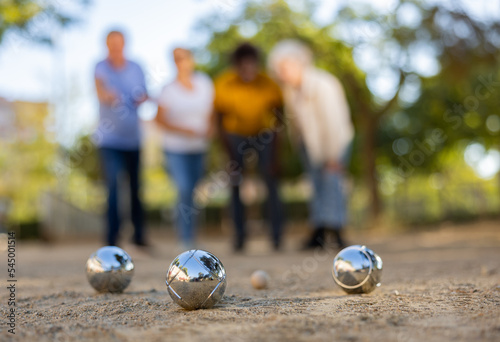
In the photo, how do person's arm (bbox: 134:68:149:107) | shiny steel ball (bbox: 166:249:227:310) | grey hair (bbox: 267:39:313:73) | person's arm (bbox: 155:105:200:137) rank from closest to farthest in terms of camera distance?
1. shiny steel ball (bbox: 166:249:227:310)
2. person's arm (bbox: 134:68:149:107)
3. person's arm (bbox: 155:105:200:137)
4. grey hair (bbox: 267:39:313:73)

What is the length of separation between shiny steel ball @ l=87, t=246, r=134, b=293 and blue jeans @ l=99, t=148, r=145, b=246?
96.2 inches

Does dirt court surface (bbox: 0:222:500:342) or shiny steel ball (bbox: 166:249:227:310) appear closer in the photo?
dirt court surface (bbox: 0:222:500:342)

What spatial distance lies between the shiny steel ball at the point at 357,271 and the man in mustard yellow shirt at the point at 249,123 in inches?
128

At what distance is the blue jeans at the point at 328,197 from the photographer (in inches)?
230

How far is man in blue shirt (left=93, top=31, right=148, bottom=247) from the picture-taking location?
536cm

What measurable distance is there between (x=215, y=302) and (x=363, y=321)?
70 centimetres

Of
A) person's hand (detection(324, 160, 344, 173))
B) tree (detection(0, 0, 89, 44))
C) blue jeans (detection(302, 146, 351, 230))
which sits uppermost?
tree (detection(0, 0, 89, 44))

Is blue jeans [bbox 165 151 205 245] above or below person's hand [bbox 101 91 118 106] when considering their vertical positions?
below

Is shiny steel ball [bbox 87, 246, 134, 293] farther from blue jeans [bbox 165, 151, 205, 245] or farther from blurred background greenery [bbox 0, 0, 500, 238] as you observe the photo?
blurred background greenery [bbox 0, 0, 500, 238]

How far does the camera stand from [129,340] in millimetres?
1727

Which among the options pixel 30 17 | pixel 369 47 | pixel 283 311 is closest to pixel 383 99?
pixel 369 47

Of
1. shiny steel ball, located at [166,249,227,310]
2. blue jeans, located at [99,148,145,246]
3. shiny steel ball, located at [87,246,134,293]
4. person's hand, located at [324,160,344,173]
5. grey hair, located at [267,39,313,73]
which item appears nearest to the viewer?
shiny steel ball, located at [166,249,227,310]

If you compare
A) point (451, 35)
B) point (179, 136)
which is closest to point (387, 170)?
point (451, 35)

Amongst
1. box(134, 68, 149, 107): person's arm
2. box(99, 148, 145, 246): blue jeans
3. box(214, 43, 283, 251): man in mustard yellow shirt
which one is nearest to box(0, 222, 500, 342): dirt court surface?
box(99, 148, 145, 246): blue jeans
